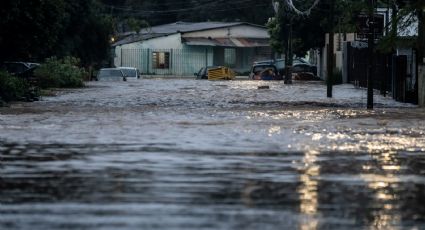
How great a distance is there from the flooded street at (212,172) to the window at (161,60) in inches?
2529

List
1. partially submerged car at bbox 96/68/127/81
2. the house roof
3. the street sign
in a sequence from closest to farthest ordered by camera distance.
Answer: the street sign
partially submerged car at bbox 96/68/127/81
the house roof

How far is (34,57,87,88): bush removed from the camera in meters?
47.4

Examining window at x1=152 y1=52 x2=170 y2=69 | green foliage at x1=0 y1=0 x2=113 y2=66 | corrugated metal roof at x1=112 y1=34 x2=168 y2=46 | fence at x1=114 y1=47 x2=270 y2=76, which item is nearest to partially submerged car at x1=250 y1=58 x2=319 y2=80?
green foliage at x1=0 y1=0 x2=113 y2=66

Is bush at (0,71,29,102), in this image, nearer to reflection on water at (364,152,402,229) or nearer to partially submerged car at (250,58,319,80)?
reflection on water at (364,152,402,229)

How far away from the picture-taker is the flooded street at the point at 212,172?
30.9 ft

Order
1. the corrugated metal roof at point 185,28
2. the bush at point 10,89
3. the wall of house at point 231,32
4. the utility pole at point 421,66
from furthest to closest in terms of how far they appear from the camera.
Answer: the wall of house at point 231,32 → the corrugated metal roof at point 185,28 → the bush at point 10,89 → the utility pole at point 421,66

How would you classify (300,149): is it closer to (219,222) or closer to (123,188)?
(123,188)

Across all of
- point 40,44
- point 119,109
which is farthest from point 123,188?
point 40,44

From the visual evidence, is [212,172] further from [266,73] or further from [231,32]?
[231,32]

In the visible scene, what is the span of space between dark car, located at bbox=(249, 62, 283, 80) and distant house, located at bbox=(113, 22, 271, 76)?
60.1 ft

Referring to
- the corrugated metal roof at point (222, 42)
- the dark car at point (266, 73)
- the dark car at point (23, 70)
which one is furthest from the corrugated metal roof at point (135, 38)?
the dark car at point (23, 70)

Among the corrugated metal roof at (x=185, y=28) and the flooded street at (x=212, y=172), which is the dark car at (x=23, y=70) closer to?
the flooded street at (x=212, y=172)

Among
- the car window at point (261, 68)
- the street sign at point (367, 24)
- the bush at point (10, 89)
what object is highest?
the street sign at point (367, 24)

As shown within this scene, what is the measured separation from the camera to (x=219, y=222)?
912 cm
